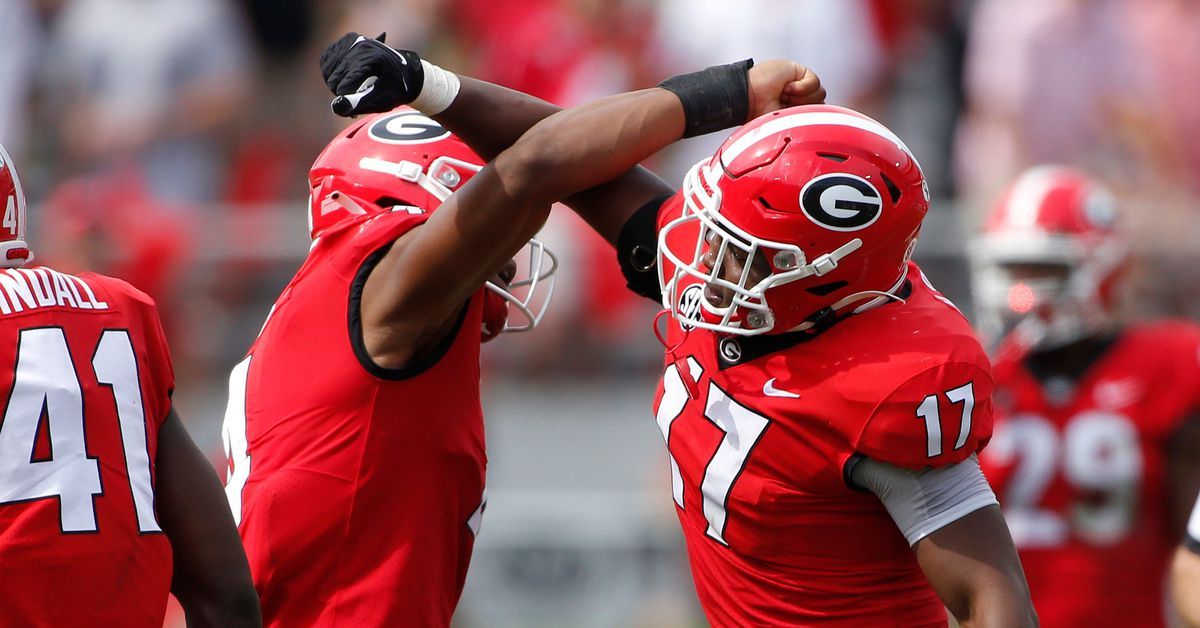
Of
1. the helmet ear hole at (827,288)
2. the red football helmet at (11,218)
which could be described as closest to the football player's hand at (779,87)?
the helmet ear hole at (827,288)

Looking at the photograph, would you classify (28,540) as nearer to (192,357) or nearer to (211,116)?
(192,357)

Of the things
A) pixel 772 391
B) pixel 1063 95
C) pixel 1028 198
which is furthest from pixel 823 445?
pixel 1063 95

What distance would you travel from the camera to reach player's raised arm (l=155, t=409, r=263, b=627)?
3176 millimetres

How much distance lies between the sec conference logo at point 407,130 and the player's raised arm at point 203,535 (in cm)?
80

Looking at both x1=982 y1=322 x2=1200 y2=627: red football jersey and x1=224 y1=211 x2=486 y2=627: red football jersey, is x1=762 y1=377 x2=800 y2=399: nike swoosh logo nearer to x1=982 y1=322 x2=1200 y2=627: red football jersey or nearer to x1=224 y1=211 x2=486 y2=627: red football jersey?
x1=224 y1=211 x2=486 y2=627: red football jersey

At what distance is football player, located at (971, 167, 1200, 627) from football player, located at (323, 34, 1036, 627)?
2.03 meters

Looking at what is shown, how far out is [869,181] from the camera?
310cm

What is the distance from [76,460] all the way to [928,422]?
1.49 metres

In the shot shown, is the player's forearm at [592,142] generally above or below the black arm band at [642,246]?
above

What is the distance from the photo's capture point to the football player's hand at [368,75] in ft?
9.82

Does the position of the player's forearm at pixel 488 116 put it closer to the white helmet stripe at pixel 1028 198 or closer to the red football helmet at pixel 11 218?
the red football helmet at pixel 11 218

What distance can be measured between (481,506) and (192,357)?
466 cm

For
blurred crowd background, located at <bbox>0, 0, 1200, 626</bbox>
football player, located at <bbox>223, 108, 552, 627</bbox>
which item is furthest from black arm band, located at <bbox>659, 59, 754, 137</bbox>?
blurred crowd background, located at <bbox>0, 0, 1200, 626</bbox>

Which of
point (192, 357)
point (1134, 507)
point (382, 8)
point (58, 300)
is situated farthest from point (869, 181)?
point (382, 8)
